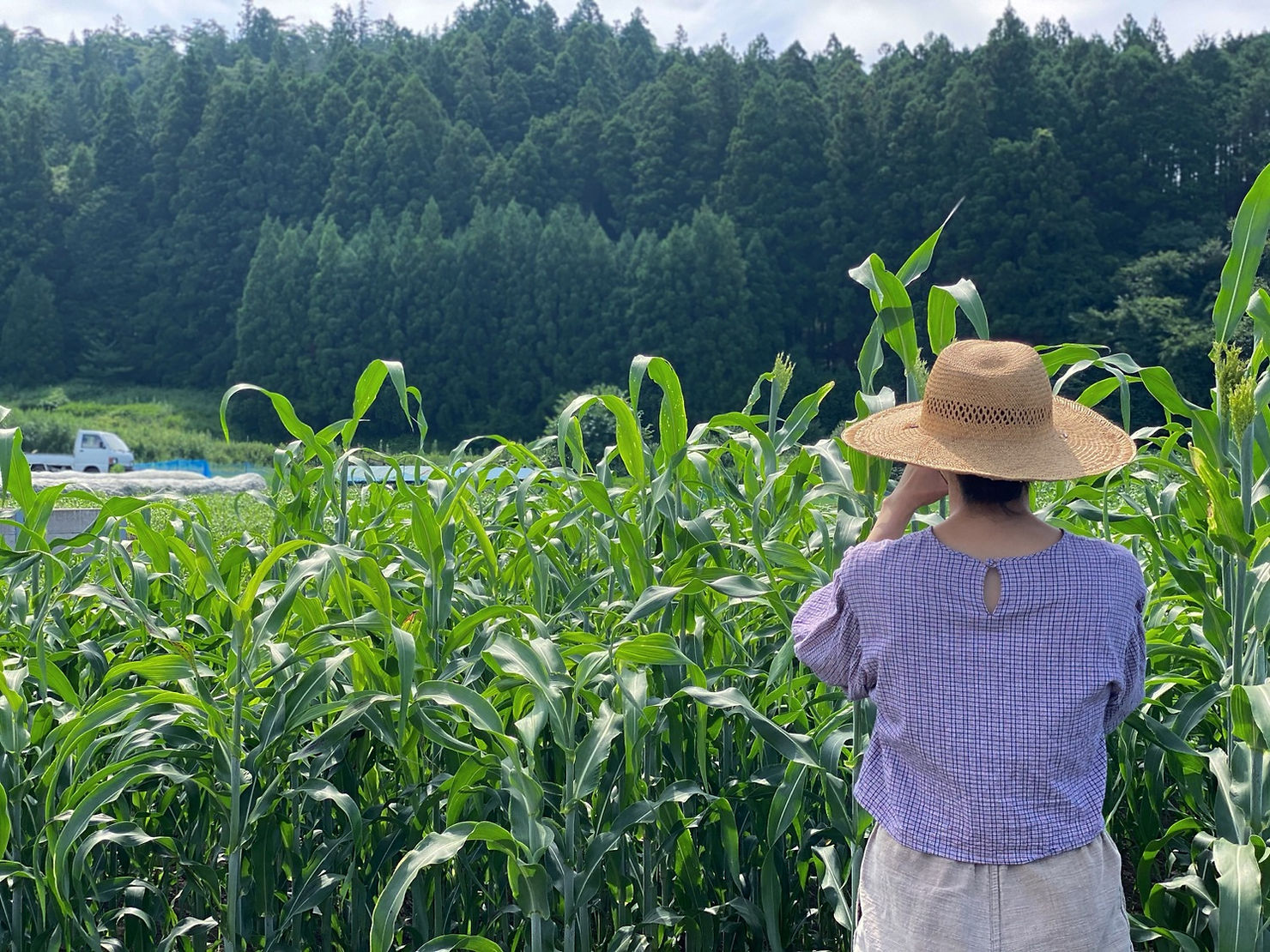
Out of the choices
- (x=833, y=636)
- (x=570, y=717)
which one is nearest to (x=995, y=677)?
(x=833, y=636)

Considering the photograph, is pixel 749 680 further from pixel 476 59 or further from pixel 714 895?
pixel 476 59

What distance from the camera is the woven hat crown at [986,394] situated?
163 centimetres

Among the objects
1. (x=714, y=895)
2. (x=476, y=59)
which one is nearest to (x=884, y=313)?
(x=714, y=895)

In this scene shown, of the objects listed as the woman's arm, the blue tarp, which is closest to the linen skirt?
the woman's arm

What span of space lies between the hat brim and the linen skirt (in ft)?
1.67

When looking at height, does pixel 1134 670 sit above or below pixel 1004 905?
above

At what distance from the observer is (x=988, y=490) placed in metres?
1.62

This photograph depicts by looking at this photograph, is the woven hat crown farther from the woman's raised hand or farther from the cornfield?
the cornfield

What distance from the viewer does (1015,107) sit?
163ft

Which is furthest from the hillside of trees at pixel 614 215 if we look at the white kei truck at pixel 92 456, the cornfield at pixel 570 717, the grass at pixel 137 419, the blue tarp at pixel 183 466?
the cornfield at pixel 570 717

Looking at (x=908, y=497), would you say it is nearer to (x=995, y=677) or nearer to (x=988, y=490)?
(x=988, y=490)

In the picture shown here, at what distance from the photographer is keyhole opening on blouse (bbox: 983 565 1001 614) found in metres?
1.59

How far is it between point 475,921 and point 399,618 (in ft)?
2.02

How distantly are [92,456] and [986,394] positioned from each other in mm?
30709
